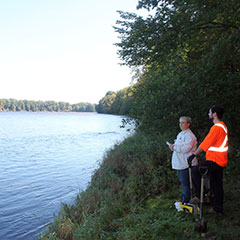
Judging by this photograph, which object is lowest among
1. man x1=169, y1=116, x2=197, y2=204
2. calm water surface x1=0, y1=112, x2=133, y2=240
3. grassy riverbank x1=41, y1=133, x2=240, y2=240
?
calm water surface x1=0, y1=112, x2=133, y2=240

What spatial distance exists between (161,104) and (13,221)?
556 cm

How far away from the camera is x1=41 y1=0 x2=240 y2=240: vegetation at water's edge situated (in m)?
4.77

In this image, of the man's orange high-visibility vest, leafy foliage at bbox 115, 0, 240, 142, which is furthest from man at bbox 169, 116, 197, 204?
leafy foliage at bbox 115, 0, 240, 142

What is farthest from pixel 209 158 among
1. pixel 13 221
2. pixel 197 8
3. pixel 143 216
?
pixel 13 221

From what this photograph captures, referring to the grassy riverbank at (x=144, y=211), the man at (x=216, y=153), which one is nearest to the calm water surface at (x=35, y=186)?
the grassy riverbank at (x=144, y=211)

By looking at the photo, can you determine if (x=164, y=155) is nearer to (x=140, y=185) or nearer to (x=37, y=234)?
(x=140, y=185)

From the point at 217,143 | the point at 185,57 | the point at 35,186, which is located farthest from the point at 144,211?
the point at 35,186

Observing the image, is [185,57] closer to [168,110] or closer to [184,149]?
[168,110]

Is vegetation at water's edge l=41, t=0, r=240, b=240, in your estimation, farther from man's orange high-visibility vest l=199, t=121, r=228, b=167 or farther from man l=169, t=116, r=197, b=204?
man's orange high-visibility vest l=199, t=121, r=228, b=167

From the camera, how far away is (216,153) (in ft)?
14.6

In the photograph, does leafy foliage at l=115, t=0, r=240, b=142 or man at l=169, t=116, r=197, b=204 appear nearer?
man at l=169, t=116, r=197, b=204

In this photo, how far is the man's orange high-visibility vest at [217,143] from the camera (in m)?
4.38

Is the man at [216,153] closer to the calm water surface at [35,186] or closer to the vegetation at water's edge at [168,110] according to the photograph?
the vegetation at water's edge at [168,110]

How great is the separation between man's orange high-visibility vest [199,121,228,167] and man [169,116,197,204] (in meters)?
0.56
